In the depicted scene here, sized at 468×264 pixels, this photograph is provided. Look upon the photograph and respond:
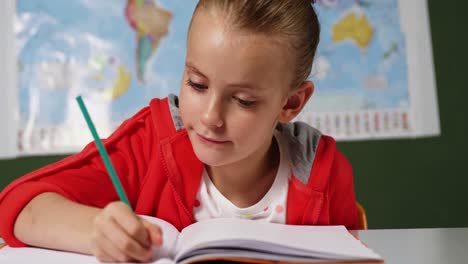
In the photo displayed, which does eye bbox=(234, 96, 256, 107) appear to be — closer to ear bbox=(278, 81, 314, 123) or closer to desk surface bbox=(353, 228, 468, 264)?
ear bbox=(278, 81, 314, 123)

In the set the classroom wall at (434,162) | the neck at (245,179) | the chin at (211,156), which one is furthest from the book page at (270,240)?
the classroom wall at (434,162)

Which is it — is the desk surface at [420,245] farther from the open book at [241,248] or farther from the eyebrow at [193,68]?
the eyebrow at [193,68]

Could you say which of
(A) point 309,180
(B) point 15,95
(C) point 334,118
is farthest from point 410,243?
(B) point 15,95

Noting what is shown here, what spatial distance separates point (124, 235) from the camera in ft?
1.72

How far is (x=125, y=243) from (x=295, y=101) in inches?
17.3

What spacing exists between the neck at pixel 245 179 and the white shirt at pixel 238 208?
2 cm

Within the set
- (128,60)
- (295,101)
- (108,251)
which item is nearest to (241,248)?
(108,251)

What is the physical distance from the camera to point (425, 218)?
5.60 feet

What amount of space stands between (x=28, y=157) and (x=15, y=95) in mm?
209

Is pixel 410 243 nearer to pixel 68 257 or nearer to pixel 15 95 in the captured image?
pixel 68 257

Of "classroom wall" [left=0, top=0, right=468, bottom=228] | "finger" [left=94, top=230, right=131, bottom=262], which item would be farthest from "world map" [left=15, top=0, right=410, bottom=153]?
"finger" [left=94, top=230, right=131, bottom=262]

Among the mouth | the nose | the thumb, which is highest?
the nose

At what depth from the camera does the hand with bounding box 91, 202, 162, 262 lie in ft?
1.72

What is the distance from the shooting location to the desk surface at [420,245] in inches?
25.5
